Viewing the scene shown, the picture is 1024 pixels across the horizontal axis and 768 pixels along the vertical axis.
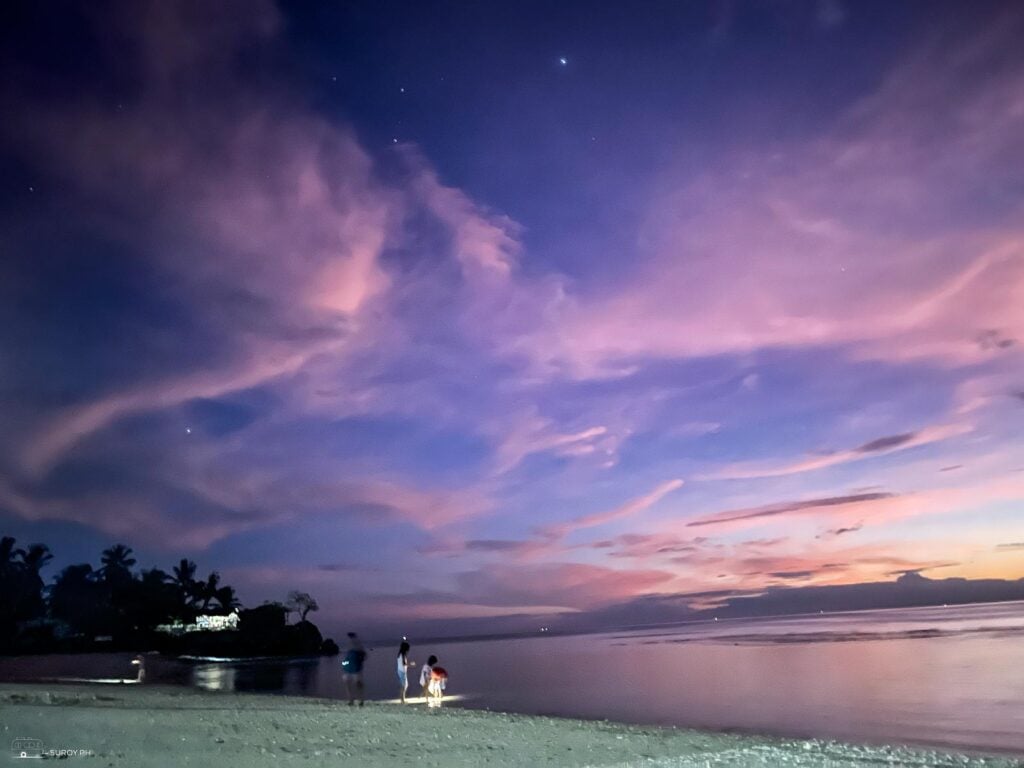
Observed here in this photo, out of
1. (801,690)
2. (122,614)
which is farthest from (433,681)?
(122,614)

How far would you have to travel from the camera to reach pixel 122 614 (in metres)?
93.3

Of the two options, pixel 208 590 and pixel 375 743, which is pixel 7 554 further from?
pixel 375 743

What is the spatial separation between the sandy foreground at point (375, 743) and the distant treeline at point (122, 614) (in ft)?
256

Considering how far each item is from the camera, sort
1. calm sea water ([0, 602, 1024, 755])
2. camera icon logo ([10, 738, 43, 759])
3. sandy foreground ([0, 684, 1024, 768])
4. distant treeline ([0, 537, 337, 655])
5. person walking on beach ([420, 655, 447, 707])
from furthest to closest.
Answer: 1. distant treeline ([0, 537, 337, 655])
2. person walking on beach ([420, 655, 447, 707])
3. calm sea water ([0, 602, 1024, 755])
4. sandy foreground ([0, 684, 1024, 768])
5. camera icon logo ([10, 738, 43, 759])

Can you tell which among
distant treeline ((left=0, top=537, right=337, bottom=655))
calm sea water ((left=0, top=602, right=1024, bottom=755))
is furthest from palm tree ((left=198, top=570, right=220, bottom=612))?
calm sea water ((left=0, top=602, right=1024, bottom=755))

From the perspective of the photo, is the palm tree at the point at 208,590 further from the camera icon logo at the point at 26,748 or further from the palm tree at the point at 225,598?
the camera icon logo at the point at 26,748

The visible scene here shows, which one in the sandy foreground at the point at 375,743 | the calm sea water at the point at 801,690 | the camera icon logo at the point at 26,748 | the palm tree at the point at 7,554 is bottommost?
the calm sea water at the point at 801,690

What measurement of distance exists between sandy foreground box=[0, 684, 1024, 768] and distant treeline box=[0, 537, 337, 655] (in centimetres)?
7794

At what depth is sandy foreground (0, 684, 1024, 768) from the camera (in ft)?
37.7

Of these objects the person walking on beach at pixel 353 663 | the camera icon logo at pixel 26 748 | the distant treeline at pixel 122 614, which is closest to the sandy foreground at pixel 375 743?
the camera icon logo at pixel 26 748

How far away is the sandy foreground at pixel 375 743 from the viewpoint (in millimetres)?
11500

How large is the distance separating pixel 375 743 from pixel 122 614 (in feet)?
318

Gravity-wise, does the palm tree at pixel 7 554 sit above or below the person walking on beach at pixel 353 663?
above

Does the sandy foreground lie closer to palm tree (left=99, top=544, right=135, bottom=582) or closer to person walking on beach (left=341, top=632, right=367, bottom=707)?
person walking on beach (left=341, top=632, right=367, bottom=707)
